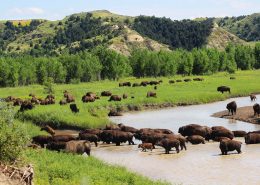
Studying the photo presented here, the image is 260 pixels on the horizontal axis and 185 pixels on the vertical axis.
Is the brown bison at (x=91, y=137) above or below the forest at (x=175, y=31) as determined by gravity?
below

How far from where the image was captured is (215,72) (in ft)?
377

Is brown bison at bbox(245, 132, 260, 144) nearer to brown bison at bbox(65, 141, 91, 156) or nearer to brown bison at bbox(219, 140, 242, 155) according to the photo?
brown bison at bbox(219, 140, 242, 155)

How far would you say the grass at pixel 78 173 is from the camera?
18781mm

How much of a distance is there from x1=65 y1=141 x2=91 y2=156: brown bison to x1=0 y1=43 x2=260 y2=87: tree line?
61.6 meters

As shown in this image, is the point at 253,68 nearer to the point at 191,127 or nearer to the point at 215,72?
the point at 215,72

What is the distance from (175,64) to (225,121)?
63007 millimetres

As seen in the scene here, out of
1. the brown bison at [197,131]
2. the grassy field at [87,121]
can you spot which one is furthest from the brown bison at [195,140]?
the grassy field at [87,121]

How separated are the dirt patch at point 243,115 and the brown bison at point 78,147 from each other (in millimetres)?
19393

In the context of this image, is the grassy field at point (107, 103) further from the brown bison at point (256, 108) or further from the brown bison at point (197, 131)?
the brown bison at point (256, 108)

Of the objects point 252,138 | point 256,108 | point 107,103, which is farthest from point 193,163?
point 107,103

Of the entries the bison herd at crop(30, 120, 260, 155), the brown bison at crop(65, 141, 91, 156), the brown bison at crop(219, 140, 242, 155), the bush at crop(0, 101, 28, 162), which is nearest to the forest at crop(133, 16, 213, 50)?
the bison herd at crop(30, 120, 260, 155)

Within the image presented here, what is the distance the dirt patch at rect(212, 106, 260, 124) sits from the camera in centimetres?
4293

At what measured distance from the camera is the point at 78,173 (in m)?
19.8

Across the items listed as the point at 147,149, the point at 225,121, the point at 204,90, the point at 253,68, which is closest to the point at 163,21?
the point at 253,68
